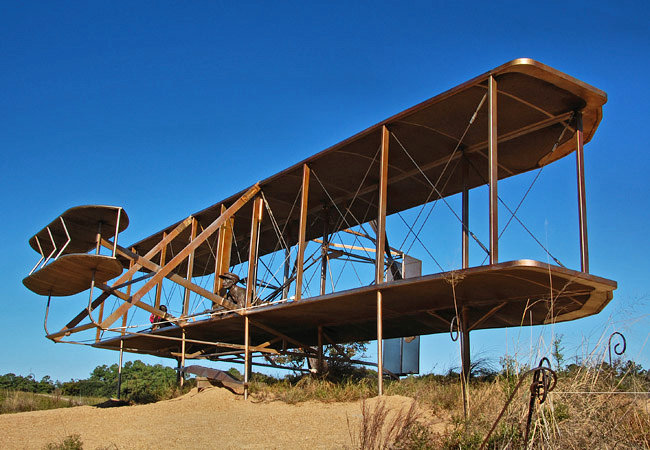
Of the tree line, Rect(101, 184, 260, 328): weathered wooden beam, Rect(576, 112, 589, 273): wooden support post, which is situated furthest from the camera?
the tree line

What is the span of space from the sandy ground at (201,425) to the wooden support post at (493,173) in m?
2.84

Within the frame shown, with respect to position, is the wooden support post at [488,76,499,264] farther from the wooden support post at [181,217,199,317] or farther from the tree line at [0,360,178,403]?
the tree line at [0,360,178,403]

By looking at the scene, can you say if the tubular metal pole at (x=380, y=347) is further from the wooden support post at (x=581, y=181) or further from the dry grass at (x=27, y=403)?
the dry grass at (x=27, y=403)

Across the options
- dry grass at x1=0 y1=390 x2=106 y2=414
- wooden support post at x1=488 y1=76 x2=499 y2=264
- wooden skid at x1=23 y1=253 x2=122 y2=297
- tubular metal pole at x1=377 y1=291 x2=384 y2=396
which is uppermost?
wooden support post at x1=488 y1=76 x2=499 y2=264

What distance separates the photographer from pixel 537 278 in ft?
32.4

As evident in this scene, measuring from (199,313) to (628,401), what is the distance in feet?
40.1

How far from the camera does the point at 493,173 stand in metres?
10.3

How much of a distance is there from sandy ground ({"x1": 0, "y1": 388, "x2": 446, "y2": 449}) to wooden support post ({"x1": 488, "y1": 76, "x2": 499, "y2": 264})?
284 cm

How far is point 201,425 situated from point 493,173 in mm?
6729

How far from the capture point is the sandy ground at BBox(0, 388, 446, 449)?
909 centimetres

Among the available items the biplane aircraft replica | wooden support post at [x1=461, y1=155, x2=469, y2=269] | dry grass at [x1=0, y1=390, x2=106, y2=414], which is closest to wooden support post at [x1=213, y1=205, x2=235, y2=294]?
the biplane aircraft replica

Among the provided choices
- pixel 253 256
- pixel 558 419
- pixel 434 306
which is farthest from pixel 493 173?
pixel 253 256

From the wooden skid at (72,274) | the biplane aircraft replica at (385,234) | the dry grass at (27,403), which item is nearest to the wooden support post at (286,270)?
the biplane aircraft replica at (385,234)

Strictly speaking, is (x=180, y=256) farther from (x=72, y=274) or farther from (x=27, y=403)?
(x=27, y=403)
